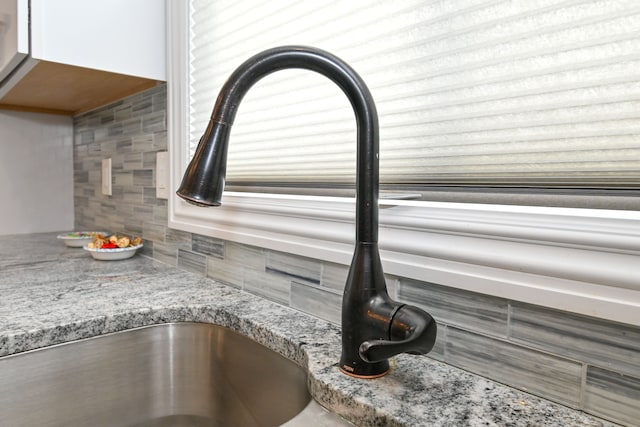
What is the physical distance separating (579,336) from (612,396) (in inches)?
2.7

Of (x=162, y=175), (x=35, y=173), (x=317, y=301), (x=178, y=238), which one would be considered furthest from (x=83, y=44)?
(x=35, y=173)

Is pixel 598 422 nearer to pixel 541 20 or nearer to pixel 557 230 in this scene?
pixel 557 230

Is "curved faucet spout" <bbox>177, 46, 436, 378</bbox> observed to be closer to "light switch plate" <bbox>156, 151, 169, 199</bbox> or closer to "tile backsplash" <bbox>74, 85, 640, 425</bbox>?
"tile backsplash" <bbox>74, 85, 640, 425</bbox>

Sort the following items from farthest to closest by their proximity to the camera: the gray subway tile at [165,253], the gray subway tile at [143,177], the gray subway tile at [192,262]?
1. the gray subway tile at [143,177]
2. the gray subway tile at [165,253]
3. the gray subway tile at [192,262]

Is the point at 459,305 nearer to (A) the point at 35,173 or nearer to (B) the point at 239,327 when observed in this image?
(B) the point at 239,327

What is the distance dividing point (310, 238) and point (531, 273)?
394 millimetres

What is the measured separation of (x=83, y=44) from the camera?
3.57ft

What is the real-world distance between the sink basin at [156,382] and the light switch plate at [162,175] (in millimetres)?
540

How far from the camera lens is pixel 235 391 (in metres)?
0.81

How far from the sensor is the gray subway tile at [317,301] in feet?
2.44

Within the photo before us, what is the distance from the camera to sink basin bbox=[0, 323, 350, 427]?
27.0 inches

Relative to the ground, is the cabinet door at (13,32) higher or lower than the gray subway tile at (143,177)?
higher

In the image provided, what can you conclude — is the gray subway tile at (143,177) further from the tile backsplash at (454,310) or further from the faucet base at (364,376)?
the faucet base at (364,376)

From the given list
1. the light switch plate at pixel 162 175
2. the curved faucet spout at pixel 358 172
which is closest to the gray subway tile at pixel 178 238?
the light switch plate at pixel 162 175
